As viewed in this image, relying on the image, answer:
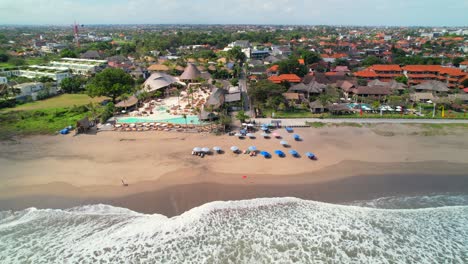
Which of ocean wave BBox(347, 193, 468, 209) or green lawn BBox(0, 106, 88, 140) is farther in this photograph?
green lawn BBox(0, 106, 88, 140)

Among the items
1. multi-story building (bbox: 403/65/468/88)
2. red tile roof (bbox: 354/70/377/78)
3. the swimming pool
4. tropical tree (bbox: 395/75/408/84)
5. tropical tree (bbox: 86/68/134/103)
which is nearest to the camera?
the swimming pool

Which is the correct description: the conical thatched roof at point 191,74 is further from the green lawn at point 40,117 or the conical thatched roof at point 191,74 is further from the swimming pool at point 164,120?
the swimming pool at point 164,120

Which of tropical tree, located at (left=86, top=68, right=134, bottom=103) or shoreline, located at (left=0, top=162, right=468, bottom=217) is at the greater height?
tropical tree, located at (left=86, top=68, right=134, bottom=103)

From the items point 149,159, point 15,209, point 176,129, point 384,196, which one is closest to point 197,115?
point 176,129

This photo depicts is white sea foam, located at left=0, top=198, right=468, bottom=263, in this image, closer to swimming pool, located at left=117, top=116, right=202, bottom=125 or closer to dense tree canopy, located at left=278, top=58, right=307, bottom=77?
swimming pool, located at left=117, top=116, right=202, bottom=125

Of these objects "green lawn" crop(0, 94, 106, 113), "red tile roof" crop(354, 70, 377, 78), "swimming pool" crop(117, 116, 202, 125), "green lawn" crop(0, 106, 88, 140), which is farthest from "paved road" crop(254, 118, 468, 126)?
"green lawn" crop(0, 94, 106, 113)

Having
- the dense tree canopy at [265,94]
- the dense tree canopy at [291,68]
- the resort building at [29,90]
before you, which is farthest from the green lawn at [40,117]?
the dense tree canopy at [291,68]

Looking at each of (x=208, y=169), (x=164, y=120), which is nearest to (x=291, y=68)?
(x=164, y=120)
